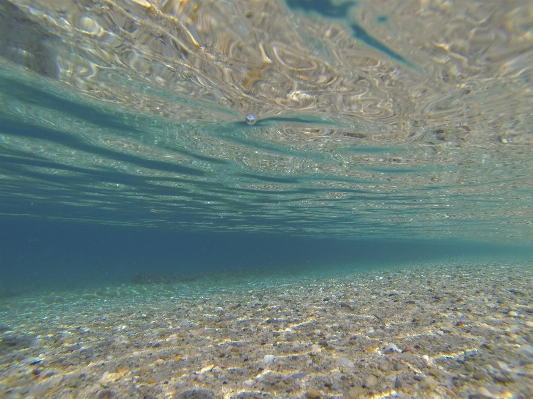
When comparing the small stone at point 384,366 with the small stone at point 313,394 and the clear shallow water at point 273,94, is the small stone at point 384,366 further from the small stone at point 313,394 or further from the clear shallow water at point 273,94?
the clear shallow water at point 273,94

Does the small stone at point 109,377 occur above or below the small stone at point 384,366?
below

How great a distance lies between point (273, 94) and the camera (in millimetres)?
8211

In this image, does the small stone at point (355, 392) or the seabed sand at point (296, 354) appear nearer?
the small stone at point (355, 392)

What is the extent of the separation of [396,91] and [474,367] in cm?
682

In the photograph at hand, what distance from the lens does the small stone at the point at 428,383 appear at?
304 centimetres

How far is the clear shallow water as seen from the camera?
5527 millimetres

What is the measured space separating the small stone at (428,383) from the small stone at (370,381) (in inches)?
18.9

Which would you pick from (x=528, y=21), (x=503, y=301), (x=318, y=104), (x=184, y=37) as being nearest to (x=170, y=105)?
(x=184, y=37)

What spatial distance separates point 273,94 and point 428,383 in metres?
7.45

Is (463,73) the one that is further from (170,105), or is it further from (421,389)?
(170,105)

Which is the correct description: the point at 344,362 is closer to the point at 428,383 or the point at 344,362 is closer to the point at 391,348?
the point at 391,348

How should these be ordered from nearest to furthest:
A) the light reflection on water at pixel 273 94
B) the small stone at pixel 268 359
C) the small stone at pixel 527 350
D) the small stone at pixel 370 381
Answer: the small stone at pixel 370 381 < the small stone at pixel 527 350 < the small stone at pixel 268 359 < the light reflection on water at pixel 273 94

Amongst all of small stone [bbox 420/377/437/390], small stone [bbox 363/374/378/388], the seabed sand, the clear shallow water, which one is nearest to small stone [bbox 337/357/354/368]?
the seabed sand

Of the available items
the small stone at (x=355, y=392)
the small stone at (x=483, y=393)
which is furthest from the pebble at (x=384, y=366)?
the small stone at (x=483, y=393)
